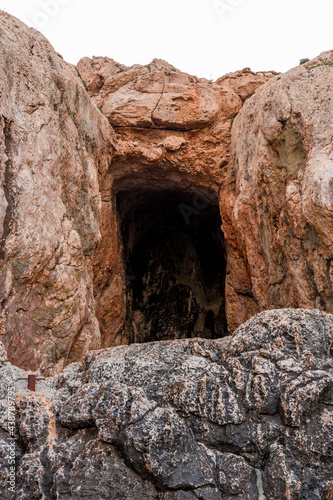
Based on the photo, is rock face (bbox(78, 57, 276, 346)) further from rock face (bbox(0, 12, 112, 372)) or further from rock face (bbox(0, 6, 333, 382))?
rock face (bbox(0, 12, 112, 372))

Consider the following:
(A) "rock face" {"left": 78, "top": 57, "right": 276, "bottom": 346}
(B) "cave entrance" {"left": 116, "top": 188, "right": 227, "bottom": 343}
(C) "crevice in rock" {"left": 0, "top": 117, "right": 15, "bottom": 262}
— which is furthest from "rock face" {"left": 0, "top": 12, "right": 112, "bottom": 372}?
(B) "cave entrance" {"left": 116, "top": 188, "right": 227, "bottom": 343}

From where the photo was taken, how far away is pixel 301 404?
299cm

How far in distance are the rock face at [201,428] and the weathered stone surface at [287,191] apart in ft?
13.5

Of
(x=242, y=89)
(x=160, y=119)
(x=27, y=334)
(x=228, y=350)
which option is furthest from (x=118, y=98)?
(x=228, y=350)

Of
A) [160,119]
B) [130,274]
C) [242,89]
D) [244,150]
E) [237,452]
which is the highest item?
[242,89]

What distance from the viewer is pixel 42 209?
694 centimetres

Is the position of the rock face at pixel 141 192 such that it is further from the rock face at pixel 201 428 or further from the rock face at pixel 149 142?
the rock face at pixel 201 428

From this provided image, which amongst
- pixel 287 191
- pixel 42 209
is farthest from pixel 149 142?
pixel 42 209

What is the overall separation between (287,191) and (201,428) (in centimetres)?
637

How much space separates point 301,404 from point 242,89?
11880 millimetres

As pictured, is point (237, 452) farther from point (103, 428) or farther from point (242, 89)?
point (242, 89)

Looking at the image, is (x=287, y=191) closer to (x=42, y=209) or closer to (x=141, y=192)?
(x=42, y=209)

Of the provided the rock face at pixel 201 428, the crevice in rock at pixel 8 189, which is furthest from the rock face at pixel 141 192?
the rock face at pixel 201 428

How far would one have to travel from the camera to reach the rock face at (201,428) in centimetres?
288
